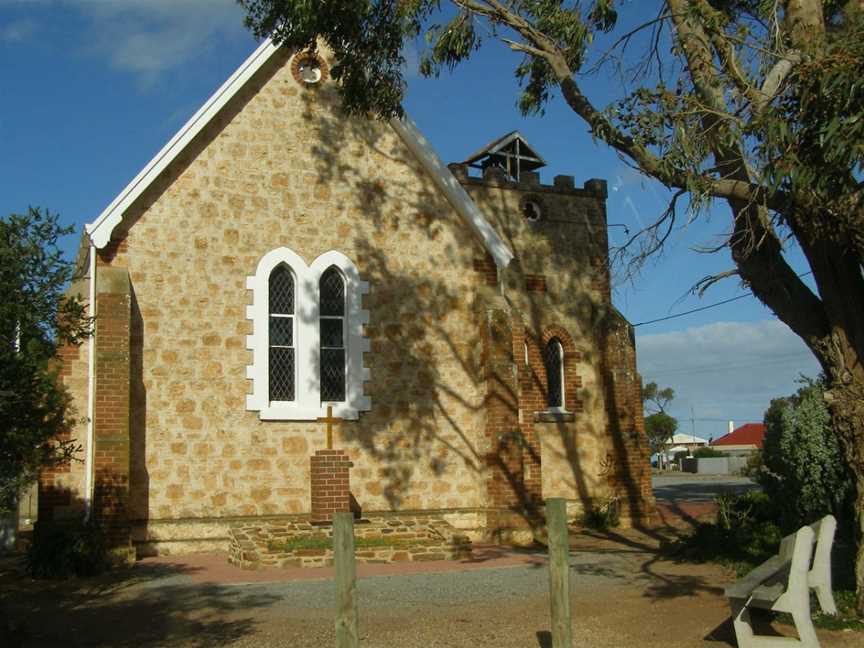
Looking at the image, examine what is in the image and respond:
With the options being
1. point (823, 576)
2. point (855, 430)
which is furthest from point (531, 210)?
point (823, 576)

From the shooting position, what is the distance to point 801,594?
8414 mm

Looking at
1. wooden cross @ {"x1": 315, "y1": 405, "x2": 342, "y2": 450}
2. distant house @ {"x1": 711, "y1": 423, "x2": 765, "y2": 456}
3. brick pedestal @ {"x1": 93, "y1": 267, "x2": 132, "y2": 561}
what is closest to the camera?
brick pedestal @ {"x1": 93, "y1": 267, "x2": 132, "y2": 561}

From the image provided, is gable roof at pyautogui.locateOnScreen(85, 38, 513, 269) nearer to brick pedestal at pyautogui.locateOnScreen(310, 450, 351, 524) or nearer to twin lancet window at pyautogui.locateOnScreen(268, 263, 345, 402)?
twin lancet window at pyautogui.locateOnScreen(268, 263, 345, 402)

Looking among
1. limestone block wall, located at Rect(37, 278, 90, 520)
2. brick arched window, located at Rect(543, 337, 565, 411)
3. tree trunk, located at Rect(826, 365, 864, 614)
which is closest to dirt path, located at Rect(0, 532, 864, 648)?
tree trunk, located at Rect(826, 365, 864, 614)

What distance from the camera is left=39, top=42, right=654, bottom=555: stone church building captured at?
16328 millimetres

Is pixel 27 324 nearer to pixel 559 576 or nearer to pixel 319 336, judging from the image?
pixel 559 576

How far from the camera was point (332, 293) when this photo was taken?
18500mm

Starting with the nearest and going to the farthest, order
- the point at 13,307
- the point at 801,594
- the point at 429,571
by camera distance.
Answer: the point at 801,594 < the point at 13,307 < the point at 429,571

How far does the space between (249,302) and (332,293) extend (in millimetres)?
1733

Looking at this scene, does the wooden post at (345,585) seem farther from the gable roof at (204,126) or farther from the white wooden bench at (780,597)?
the gable roof at (204,126)

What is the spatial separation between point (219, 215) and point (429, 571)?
744 centimetres

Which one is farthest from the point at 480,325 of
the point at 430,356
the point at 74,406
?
the point at 74,406

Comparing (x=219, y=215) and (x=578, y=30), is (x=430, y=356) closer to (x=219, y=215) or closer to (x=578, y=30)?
(x=219, y=215)

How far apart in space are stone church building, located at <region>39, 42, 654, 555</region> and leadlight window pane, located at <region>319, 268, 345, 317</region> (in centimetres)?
4
